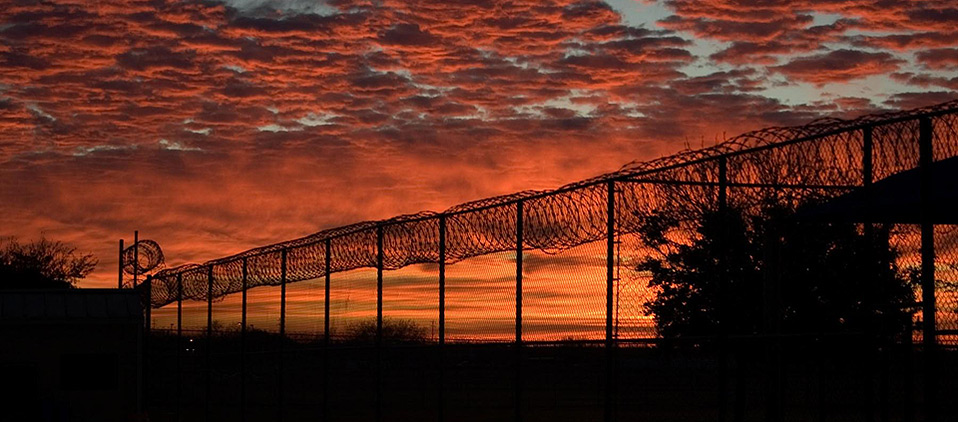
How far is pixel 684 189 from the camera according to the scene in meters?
12.1

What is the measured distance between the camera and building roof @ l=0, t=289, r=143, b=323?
23337mm

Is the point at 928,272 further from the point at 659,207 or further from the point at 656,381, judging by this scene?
the point at 656,381

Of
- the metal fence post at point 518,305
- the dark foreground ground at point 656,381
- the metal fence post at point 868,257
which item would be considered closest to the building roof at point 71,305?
the dark foreground ground at point 656,381

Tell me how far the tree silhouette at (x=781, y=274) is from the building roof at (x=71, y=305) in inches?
413

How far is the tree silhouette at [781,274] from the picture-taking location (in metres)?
11.3

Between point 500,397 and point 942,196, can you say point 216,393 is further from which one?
point 942,196

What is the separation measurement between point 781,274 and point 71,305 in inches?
640

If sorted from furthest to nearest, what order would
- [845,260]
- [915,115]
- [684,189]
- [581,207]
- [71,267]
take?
[71,267]
[845,260]
[581,207]
[684,189]
[915,115]

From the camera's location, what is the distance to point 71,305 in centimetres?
2378

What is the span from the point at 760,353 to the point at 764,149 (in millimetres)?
13012

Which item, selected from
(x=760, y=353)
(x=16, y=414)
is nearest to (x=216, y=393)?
(x=16, y=414)

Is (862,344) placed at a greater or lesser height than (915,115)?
lesser

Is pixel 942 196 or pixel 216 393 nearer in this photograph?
pixel 942 196

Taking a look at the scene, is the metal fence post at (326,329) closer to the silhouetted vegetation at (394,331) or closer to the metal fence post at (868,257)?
the silhouetted vegetation at (394,331)
